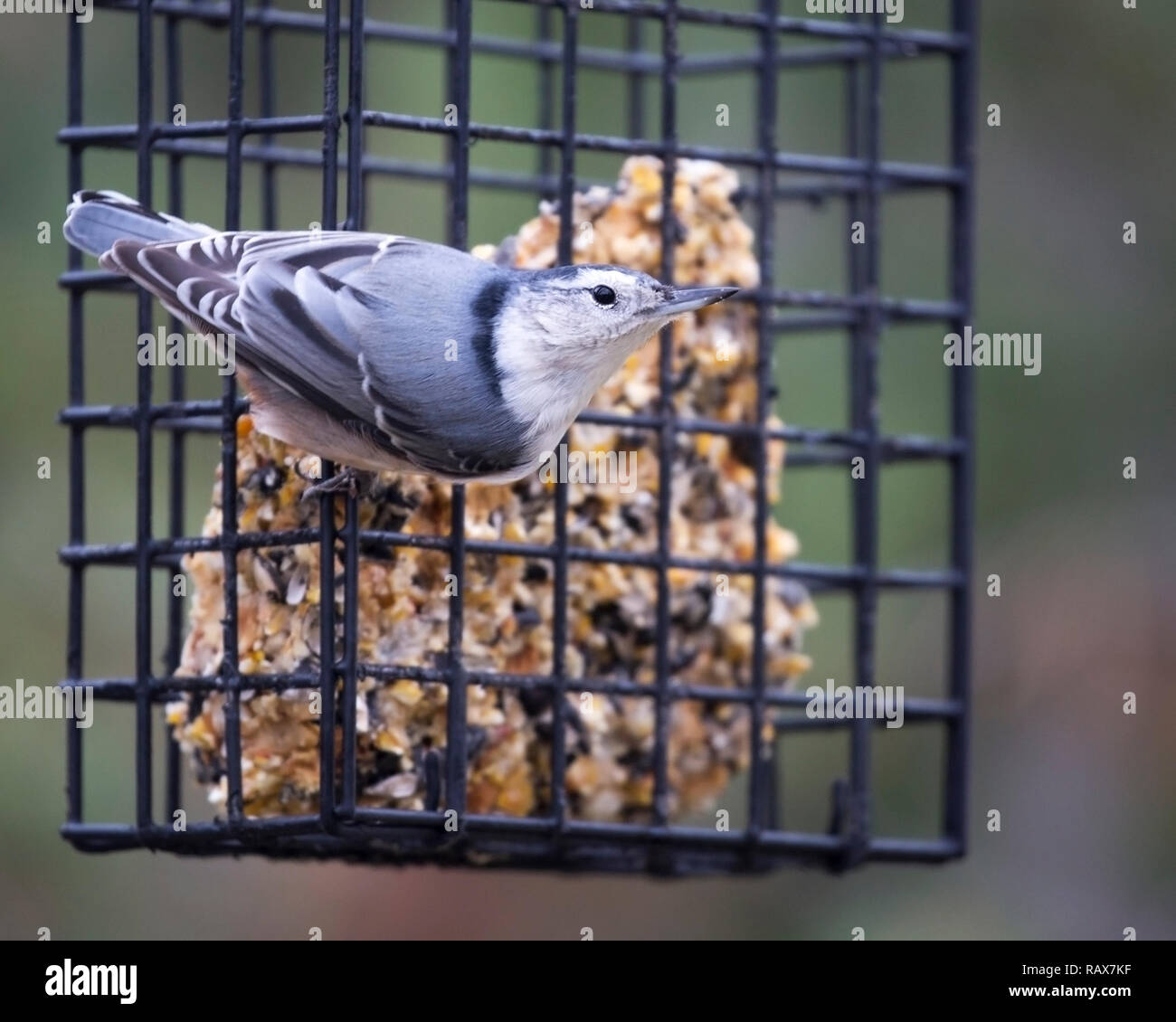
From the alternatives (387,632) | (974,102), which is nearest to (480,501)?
(387,632)

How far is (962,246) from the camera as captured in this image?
5.71 meters

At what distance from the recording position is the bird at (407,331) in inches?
181

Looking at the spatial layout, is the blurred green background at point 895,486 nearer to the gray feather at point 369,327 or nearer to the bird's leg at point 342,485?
the bird's leg at point 342,485

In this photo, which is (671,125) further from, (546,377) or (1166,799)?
(1166,799)

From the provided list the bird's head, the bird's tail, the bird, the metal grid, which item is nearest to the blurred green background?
the metal grid

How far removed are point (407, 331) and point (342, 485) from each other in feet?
1.30

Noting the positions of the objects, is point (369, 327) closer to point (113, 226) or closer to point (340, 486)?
point (340, 486)

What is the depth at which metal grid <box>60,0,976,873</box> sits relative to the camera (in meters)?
4.79

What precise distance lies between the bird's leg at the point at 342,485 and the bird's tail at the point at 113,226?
584 millimetres

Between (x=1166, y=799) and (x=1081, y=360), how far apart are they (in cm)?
139

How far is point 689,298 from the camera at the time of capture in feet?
15.2

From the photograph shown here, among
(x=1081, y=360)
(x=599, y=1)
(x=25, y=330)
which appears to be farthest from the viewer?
(x=1081, y=360)

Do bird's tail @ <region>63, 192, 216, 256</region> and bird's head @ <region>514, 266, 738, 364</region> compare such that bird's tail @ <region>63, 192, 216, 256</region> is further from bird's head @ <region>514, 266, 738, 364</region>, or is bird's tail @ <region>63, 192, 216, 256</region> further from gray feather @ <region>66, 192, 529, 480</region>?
bird's head @ <region>514, 266, 738, 364</region>
